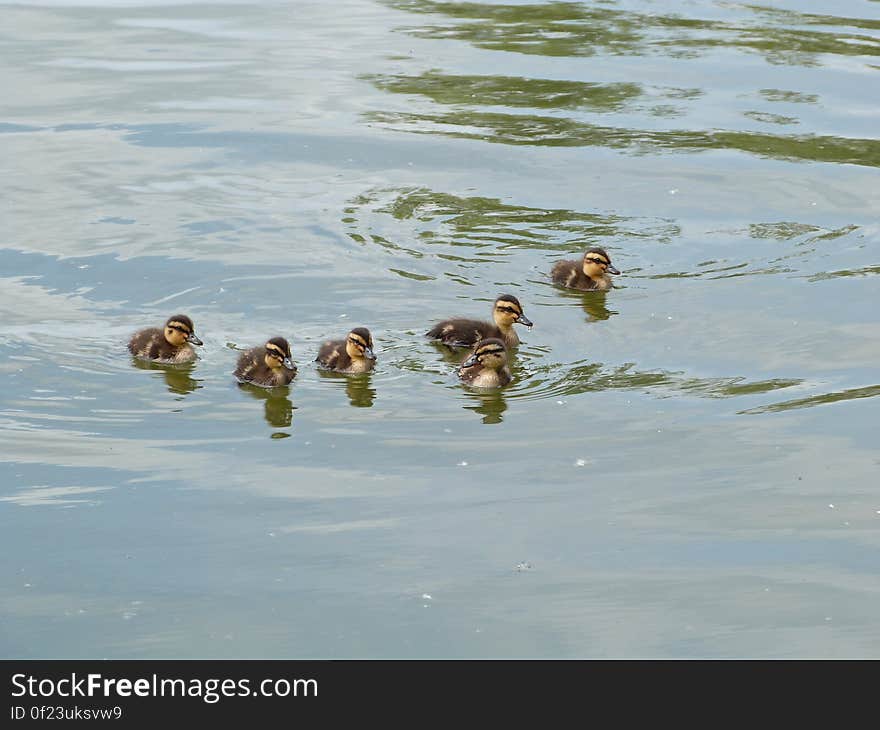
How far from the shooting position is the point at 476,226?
10.6 metres

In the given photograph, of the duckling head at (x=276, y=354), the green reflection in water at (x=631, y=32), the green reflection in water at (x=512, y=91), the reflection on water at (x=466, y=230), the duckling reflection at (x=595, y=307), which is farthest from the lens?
the green reflection in water at (x=631, y=32)

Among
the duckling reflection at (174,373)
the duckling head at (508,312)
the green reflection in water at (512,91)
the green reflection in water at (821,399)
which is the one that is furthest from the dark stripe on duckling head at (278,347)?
the green reflection in water at (512,91)

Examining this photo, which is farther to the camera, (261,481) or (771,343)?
(771,343)

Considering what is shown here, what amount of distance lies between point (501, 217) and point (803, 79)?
4.40 meters

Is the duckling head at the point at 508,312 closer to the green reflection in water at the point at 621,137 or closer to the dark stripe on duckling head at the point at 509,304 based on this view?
the dark stripe on duckling head at the point at 509,304

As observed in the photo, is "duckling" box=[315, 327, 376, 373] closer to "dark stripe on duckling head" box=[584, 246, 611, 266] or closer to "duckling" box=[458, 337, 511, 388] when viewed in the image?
"duckling" box=[458, 337, 511, 388]

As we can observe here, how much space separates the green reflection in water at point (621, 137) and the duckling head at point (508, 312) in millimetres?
3395

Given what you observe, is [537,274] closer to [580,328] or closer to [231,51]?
[580,328]

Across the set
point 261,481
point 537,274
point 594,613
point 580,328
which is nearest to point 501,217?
point 537,274

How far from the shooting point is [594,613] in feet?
19.4

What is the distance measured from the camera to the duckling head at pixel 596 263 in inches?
378

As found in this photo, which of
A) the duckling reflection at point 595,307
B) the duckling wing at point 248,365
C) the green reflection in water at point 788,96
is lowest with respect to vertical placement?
the duckling wing at point 248,365

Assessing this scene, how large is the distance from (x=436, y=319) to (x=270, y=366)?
134cm

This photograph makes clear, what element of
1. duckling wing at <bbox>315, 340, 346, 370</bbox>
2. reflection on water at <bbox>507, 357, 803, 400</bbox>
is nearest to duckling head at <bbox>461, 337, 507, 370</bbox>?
reflection on water at <bbox>507, 357, 803, 400</bbox>
